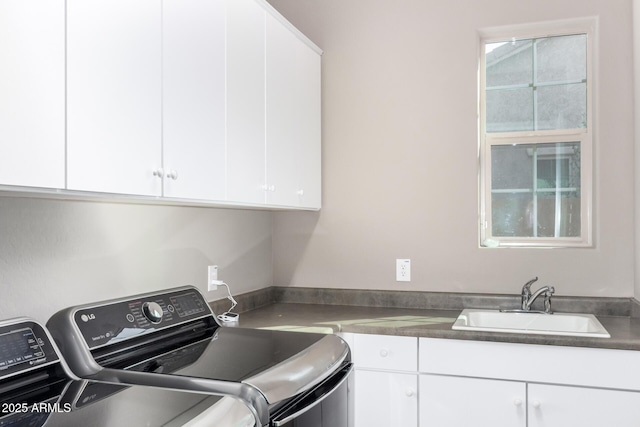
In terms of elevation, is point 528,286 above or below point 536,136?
below

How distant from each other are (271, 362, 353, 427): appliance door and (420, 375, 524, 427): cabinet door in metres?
0.43

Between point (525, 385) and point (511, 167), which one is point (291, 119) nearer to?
point (511, 167)

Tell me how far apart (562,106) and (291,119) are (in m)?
1.30

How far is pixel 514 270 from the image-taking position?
262 centimetres

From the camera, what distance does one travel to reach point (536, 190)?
8.84ft

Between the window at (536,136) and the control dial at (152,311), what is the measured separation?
1631 millimetres

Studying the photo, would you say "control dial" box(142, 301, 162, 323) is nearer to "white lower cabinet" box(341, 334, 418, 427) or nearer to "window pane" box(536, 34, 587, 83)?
"white lower cabinet" box(341, 334, 418, 427)

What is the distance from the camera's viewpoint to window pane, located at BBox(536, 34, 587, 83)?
2660 mm

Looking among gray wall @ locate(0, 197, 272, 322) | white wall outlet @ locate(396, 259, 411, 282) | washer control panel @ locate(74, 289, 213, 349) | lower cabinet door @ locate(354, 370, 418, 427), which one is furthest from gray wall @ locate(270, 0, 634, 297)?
washer control panel @ locate(74, 289, 213, 349)

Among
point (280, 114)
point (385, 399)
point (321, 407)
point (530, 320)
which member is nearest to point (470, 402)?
point (385, 399)

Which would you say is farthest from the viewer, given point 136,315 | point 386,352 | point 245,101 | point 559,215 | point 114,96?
point 559,215

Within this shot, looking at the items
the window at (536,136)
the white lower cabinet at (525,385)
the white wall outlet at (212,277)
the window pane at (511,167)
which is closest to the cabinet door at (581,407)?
the white lower cabinet at (525,385)

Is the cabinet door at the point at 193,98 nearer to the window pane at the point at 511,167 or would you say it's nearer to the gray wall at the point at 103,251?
the gray wall at the point at 103,251

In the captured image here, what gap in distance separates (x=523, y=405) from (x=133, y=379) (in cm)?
139
